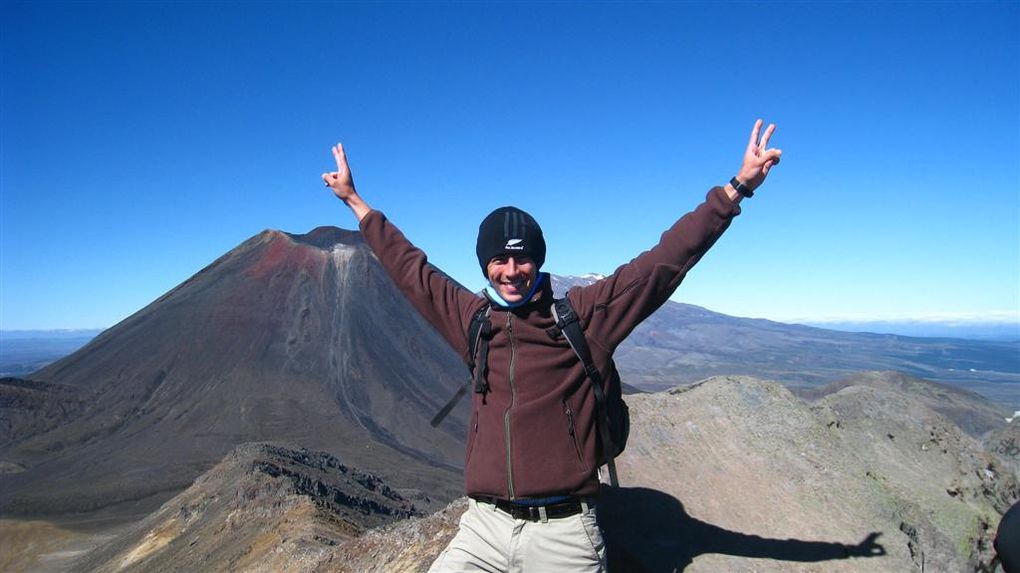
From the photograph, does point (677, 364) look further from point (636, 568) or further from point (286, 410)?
point (636, 568)

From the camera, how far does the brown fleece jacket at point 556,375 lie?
2771 mm

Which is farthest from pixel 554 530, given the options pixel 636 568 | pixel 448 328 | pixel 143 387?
pixel 143 387

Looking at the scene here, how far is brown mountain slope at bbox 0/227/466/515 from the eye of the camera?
77.8 feet

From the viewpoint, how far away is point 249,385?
107ft

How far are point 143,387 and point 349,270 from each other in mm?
15033

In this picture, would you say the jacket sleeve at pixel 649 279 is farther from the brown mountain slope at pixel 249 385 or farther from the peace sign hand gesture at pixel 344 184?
the brown mountain slope at pixel 249 385

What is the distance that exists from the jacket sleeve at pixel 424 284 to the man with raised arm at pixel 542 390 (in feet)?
0.29

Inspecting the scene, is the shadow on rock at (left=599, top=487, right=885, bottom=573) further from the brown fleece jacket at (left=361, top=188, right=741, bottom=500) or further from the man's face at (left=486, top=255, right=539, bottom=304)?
the man's face at (left=486, top=255, right=539, bottom=304)

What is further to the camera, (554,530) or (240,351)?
(240,351)

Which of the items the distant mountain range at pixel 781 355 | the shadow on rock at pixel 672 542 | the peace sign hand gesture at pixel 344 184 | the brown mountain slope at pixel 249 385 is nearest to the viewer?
the peace sign hand gesture at pixel 344 184

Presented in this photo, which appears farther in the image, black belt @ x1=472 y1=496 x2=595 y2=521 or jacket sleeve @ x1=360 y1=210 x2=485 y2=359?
jacket sleeve @ x1=360 y1=210 x2=485 y2=359

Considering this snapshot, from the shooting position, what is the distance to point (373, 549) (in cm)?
519

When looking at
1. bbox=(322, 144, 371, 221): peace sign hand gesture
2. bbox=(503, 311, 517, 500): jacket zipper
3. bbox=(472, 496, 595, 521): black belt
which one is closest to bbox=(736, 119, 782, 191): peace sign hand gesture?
bbox=(503, 311, 517, 500): jacket zipper

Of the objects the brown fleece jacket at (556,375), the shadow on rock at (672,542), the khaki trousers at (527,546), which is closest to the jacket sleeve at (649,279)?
the brown fleece jacket at (556,375)
